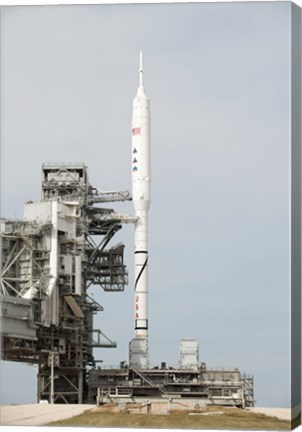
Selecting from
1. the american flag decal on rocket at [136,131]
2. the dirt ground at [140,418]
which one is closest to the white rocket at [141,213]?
the american flag decal on rocket at [136,131]

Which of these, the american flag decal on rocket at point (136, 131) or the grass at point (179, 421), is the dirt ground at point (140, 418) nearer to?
the grass at point (179, 421)

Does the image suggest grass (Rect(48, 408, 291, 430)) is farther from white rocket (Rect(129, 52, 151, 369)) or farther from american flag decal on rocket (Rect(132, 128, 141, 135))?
american flag decal on rocket (Rect(132, 128, 141, 135))

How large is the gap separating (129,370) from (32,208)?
839 centimetres

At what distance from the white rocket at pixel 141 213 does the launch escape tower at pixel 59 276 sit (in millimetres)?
1744

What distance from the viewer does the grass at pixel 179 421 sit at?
36.1 m

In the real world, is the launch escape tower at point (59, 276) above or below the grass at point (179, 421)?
above

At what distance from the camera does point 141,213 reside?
51312 mm

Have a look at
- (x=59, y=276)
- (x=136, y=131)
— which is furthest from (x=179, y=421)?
(x=136, y=131)

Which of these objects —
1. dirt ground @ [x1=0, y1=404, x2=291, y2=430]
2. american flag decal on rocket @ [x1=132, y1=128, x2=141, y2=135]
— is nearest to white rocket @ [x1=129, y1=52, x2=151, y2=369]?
american flag decal on rocket @ [x1=132, y1=128, x2=141, y2=135]

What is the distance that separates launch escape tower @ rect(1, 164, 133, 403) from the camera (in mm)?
47781

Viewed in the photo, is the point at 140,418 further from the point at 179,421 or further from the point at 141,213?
the point at 141,213

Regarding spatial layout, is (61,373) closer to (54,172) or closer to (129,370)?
(129,370)

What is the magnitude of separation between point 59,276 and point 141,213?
4955 mm

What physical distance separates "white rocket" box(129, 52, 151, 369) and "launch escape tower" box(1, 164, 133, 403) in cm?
174
